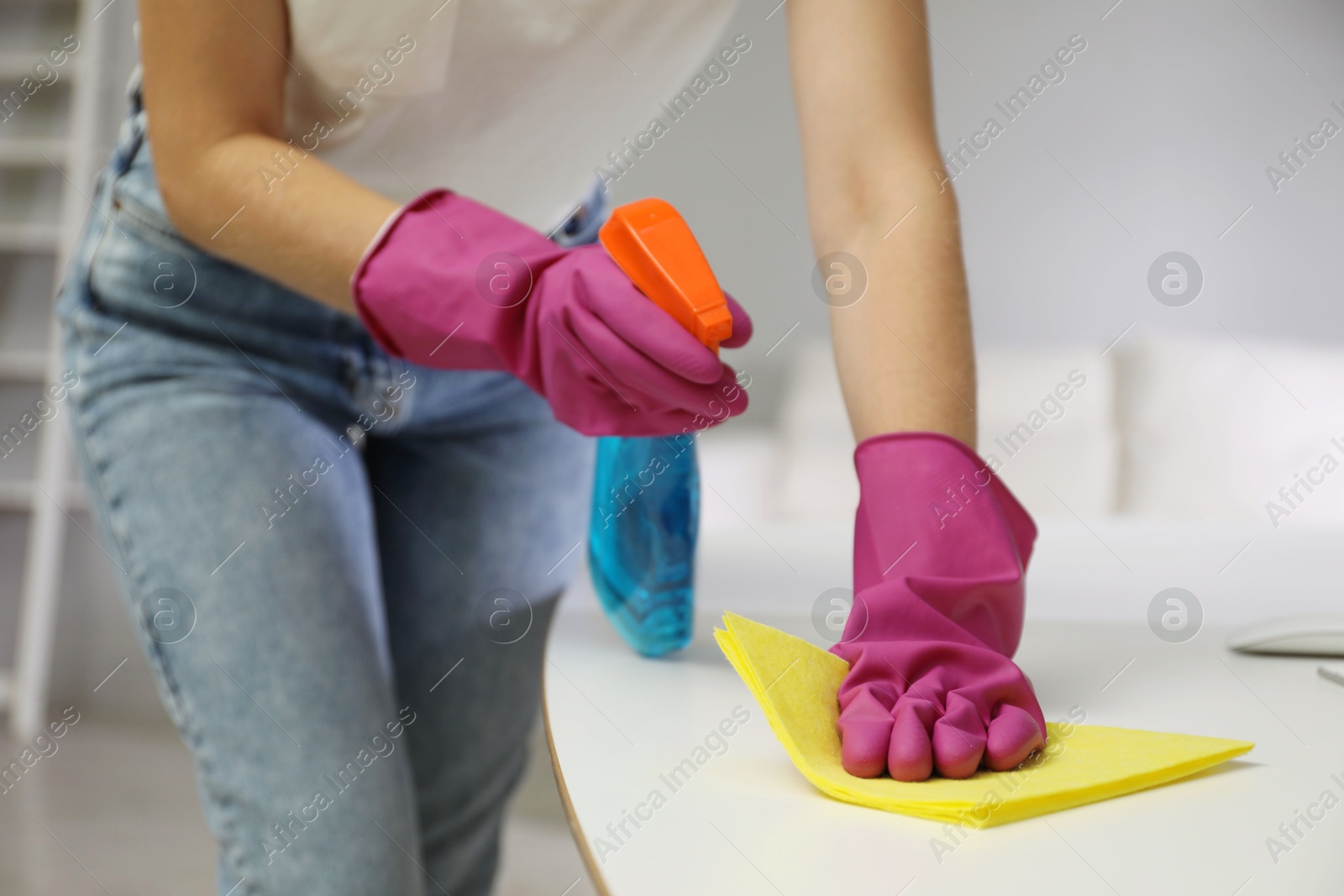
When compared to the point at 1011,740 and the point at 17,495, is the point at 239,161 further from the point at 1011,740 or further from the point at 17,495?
the point at 17,495

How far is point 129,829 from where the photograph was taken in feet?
5.63

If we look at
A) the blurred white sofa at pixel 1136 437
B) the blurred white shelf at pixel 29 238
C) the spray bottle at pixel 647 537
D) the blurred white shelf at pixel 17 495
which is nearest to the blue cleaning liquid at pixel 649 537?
the spray bottle at pixel 647 537

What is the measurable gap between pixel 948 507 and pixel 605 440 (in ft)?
0.65

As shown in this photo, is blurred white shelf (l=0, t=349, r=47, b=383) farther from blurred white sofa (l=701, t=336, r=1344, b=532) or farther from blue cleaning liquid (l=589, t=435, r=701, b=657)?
blue cleaning liquid (l=589, t=435, r=701, b=657)

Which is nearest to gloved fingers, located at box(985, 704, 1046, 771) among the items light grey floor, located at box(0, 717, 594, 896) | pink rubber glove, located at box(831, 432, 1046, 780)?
pink rubber glove, located at box(831, 432, 1046, 780)

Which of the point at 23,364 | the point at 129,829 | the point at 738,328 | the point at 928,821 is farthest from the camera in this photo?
the point at 23,364

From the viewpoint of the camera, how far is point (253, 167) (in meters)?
0.50

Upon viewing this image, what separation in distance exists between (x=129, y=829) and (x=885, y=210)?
66.7 inches

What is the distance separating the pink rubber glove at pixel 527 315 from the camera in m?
0.44

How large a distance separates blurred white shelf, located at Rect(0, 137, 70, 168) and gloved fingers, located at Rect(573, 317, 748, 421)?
2.22 metres

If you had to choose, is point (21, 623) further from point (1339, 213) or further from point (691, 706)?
point (1339, 213)

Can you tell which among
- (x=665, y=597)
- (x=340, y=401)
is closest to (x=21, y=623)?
(x=340, y=401)

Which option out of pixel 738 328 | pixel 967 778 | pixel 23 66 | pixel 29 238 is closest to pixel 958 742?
pixel 967 778

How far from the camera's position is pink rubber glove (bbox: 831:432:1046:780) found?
35 centimetres
